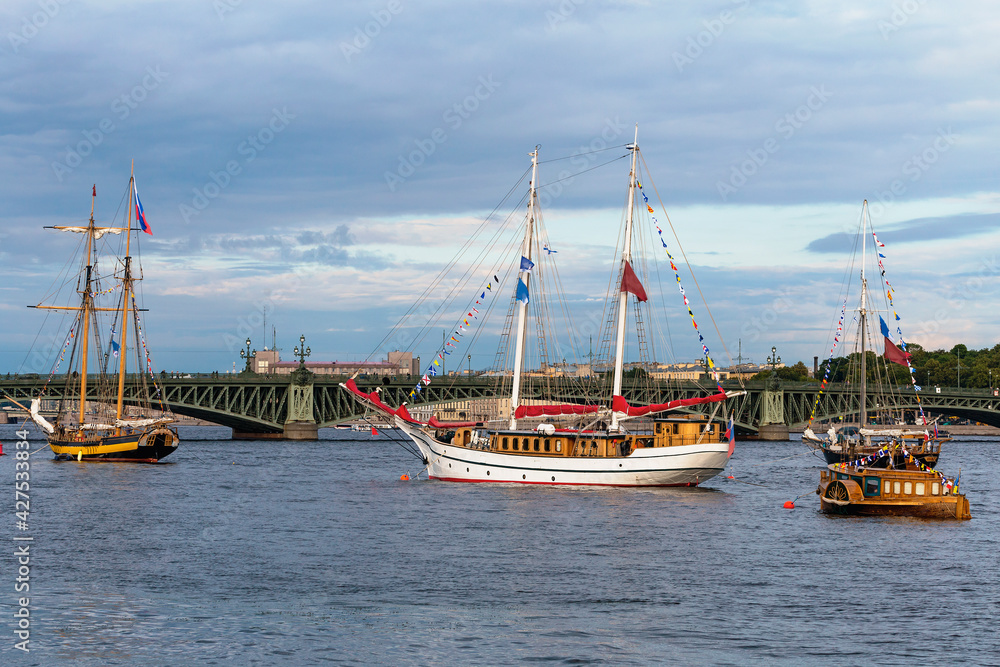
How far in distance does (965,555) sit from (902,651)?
1913 centimetres

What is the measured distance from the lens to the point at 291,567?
4106 centimetres

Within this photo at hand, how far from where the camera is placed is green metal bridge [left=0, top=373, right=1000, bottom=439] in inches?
5226

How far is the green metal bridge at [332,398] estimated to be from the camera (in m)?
133

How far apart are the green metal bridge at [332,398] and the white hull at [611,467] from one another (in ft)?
156

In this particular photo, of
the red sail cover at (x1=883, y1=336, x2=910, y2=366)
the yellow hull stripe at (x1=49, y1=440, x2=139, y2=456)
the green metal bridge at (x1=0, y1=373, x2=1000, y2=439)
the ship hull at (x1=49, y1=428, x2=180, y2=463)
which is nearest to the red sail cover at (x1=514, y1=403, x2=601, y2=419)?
the red sail cover at (x1=883, y1=336, x2=910, y2=366)

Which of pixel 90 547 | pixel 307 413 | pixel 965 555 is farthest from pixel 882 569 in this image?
pixel 307 413

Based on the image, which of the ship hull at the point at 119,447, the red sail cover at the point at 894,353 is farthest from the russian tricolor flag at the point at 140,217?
the red sail cover at the point at 894,353

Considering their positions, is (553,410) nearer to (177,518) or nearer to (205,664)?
(177,518)

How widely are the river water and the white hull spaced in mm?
1096

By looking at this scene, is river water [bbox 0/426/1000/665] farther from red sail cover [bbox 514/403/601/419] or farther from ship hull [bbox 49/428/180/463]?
ship hull [bbox 49/428/180/463]

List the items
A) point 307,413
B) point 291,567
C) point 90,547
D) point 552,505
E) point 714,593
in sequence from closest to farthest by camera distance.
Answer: point 714,593 → point 291,567 → point 90,547 → point 552,505 → point 307,413

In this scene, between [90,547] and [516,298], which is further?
[516,298]

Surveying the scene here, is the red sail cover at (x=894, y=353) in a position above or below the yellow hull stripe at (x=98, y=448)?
above

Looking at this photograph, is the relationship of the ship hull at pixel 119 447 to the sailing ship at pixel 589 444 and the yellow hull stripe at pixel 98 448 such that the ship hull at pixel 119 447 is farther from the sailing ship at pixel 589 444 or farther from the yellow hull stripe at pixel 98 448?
the sailing ship at pixel 589 444
